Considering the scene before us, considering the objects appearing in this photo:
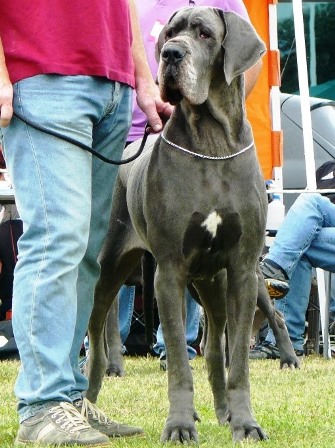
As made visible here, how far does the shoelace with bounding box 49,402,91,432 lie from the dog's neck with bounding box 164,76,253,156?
1131 mm

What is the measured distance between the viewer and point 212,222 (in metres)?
4.16

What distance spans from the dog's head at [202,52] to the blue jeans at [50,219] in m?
0.32

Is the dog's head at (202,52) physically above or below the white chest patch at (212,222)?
above

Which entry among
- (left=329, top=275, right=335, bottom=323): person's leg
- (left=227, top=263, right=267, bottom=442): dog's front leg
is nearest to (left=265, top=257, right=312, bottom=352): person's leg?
(left=329, top=275, right=335, bottom=323): person's leg

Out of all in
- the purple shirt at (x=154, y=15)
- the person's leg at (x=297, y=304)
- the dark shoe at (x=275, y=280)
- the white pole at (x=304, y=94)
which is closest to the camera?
the purple shirt at (x=154, y=15)

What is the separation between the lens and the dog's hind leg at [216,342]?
15.1 feet

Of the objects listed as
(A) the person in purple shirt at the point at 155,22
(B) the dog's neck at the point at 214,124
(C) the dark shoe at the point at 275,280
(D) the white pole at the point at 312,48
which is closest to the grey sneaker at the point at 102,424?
(B) the dog's neck at the point at 214,124

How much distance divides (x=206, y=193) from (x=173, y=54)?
0.55 m

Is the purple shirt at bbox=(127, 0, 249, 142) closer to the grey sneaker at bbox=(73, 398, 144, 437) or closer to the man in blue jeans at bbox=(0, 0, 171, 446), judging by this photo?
the man in blue jeans at bbox=(0, 0, 171, 446)

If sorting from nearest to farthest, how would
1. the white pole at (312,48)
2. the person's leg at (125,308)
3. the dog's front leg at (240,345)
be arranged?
1. the dog's front leg at (240,345)
2. the person's leg at (125,308)
3. the white pole at (312,48)

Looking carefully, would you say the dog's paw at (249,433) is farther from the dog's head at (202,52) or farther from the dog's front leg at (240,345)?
the dog's head at (202,52)

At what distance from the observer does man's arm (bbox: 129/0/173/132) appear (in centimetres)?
422

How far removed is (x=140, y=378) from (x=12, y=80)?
322 centimetres

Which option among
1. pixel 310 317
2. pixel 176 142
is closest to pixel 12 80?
pixel 176 142
